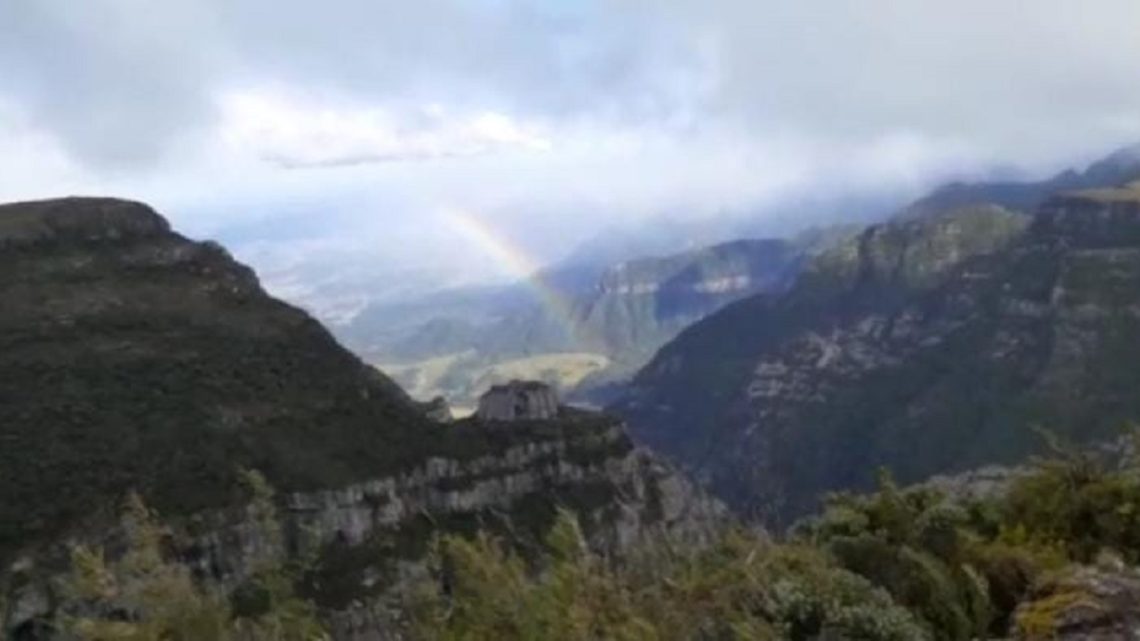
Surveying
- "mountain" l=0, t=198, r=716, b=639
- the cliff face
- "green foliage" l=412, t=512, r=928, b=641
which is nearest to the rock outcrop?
"mountain" l=0, t=198, r=716, b=639

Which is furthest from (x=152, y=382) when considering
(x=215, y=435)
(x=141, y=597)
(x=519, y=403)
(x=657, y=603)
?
(x=657, y=603)

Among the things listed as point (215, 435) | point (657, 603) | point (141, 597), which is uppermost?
point (141, 597)

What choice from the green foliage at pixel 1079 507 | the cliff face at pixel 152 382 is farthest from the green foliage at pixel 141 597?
the cliff face at pixel 152 382

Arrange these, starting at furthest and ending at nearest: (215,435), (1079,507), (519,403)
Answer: (519,403) → (215,435) → (1079,507)

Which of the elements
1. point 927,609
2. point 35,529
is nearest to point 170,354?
point 35,529

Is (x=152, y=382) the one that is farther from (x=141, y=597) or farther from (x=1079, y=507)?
(x=141, y=597)

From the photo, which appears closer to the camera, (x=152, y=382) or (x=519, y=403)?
(x=152, y=382)

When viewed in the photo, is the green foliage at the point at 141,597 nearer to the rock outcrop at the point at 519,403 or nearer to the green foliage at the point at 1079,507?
the green foliage at the point at 1079,507

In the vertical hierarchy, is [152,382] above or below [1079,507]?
above
